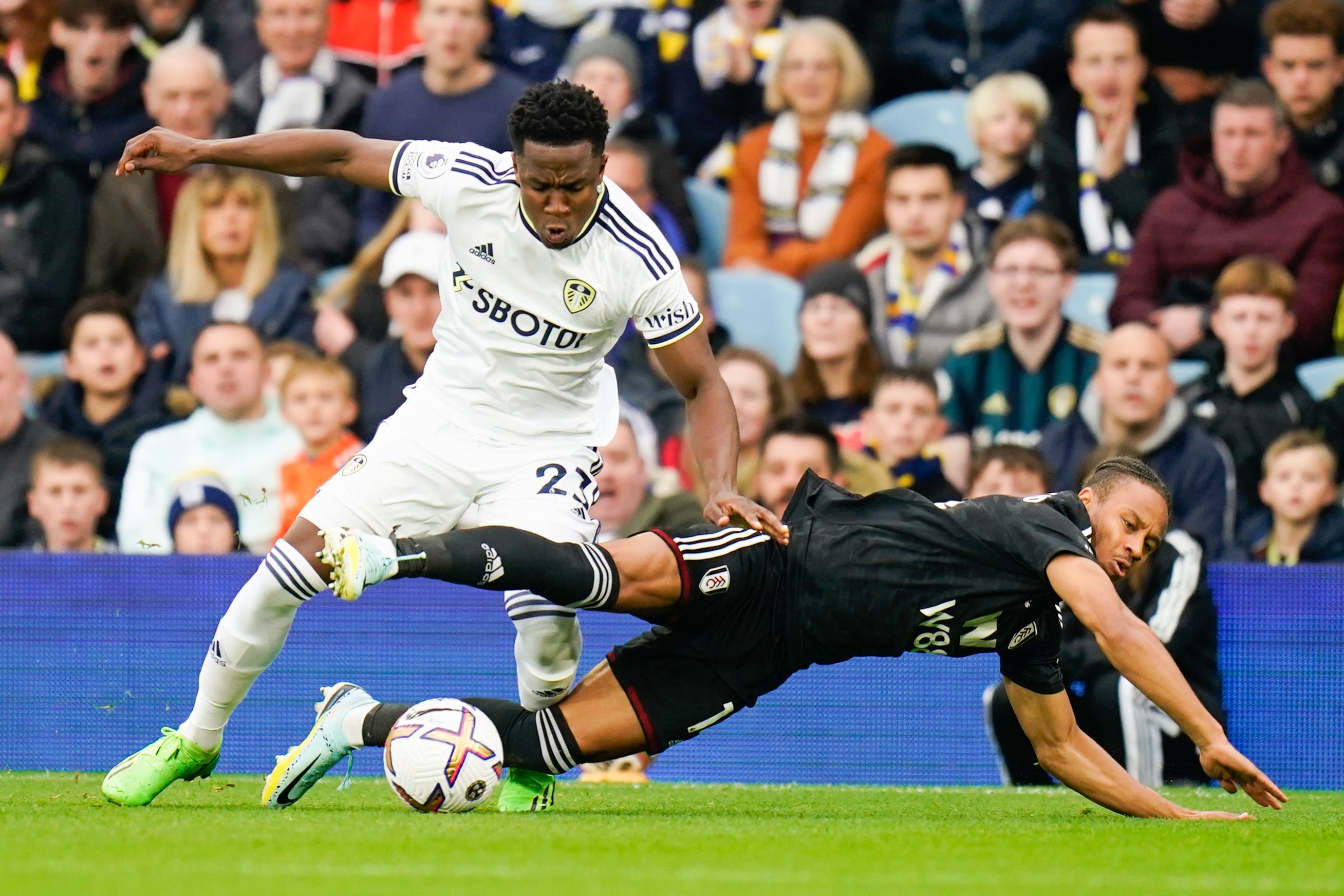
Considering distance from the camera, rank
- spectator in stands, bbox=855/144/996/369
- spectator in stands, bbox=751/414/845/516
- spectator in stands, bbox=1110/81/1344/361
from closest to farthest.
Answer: spectator in stands, bbox=751/414/845/516, spectator in stands, bbox=1110/81/1344/361, spectator in stands, bbox=855/144/996/369

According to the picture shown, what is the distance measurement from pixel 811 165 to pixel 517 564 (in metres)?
6.43

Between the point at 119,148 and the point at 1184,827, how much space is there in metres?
9.29

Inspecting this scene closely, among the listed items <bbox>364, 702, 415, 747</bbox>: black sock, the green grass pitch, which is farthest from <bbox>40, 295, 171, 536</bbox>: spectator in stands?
<bbox>364, 702, 415, 747</bbox>: black sock

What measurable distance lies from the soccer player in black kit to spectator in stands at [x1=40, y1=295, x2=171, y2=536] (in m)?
5.54

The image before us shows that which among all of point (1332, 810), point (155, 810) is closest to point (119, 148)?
point (155, 810)

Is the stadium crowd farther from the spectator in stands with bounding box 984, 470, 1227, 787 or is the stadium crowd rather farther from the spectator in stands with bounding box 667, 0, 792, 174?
the spectator in stands with bounding box 984, 470, 1227, 787

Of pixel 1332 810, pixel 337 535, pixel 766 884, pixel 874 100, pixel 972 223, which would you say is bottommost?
pixel 1332 810

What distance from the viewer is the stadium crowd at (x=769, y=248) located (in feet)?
34.3

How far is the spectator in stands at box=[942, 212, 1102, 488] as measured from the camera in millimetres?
10812

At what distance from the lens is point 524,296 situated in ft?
22.6

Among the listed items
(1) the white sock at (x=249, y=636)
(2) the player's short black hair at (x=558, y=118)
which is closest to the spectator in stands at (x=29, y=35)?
(1) the white sock at (x=249, y=636)

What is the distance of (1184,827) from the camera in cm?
640

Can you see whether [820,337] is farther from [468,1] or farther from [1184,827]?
[1184,827]

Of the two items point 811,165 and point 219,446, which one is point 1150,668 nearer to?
point 811,165
